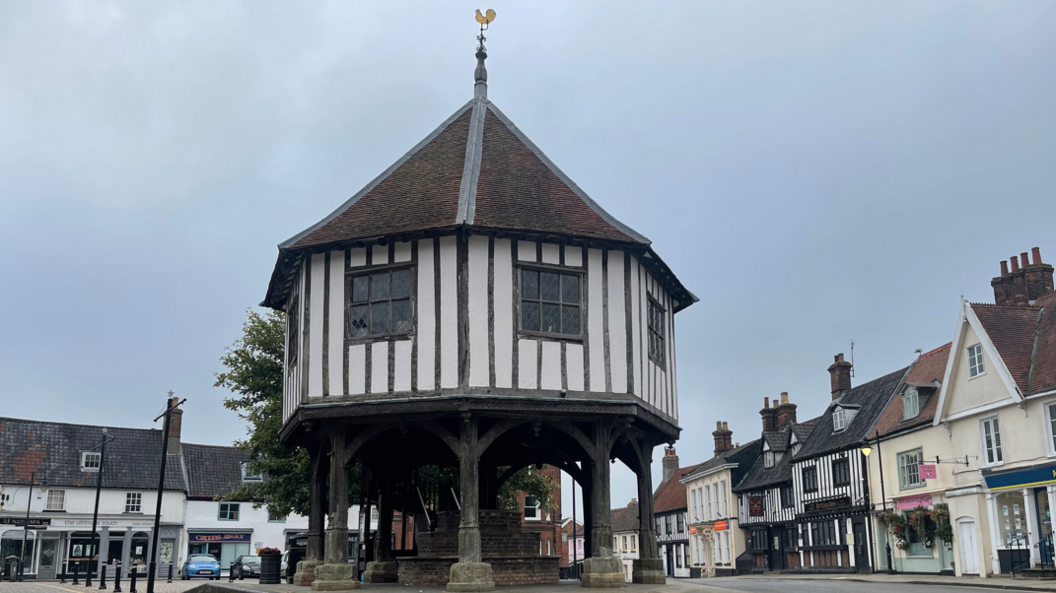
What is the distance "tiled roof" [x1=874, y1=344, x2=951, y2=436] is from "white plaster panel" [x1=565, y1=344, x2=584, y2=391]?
21.3m

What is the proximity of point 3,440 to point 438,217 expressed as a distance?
1652 inches

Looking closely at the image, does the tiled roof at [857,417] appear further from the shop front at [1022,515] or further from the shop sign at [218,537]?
the shop sign at [218,537]

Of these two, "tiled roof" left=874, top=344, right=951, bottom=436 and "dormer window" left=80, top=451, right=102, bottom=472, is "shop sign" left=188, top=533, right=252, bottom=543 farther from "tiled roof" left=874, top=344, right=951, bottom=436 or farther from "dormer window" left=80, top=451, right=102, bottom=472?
"tiled roof" left=874, top=344, right=951, bottom=436

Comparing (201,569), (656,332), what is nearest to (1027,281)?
(656,332)

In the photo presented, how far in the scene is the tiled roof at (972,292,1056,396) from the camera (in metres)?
27.1

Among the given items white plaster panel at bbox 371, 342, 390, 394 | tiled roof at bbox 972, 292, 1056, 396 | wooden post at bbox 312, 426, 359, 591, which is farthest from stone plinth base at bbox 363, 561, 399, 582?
tiled roof at bbox 972, 292, 1056, 396

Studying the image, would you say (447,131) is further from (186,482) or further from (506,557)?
(186,482)

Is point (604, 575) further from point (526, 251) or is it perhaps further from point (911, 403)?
point (911, 403)

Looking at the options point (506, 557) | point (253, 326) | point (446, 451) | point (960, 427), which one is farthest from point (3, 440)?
point (960, 427)

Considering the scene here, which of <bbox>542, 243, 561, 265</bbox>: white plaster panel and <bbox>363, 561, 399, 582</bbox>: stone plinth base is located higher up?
<bbox>542, 243, 561, 265</bbox>: white plaster panel

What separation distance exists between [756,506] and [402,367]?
1520 inches

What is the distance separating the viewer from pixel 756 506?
50312 millimetres

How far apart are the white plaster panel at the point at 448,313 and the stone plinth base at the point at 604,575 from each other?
12.2 ft

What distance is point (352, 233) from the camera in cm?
1661
